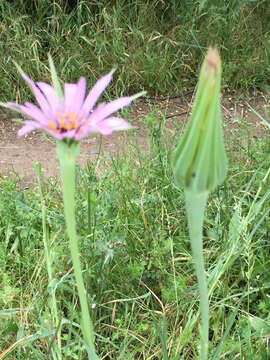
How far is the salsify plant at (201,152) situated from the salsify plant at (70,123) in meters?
0.08

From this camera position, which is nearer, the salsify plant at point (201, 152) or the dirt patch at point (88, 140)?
the salsify plant at point (201, 152)

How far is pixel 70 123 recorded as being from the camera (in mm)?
647

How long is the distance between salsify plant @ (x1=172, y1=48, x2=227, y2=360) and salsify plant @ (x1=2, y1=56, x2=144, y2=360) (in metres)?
0.08

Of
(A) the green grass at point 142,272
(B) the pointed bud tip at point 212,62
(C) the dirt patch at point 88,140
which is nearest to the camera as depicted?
(B) the pointed bud tip at point 212,62

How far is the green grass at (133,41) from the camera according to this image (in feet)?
11.5

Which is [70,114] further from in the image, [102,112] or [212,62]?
[212,62]

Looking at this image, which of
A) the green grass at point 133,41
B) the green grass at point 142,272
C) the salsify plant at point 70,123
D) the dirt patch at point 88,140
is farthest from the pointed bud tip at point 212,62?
the green grass at point 133,41

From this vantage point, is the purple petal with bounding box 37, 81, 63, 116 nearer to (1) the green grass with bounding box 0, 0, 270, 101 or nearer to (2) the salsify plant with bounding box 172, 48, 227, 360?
(2) the salsify plant with bounding box 172, 48, 227, 360

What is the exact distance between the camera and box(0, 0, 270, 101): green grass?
3.52m

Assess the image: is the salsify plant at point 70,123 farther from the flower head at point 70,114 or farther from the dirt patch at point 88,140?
the dirt patch at point 88,140

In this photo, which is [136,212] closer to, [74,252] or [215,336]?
[215,336]

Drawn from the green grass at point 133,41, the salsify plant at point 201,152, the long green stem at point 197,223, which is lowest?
the long green stem at point 197,223

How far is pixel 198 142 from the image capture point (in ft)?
1.99

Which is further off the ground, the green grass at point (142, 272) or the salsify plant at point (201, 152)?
the salsify plant at point (201, 152)
